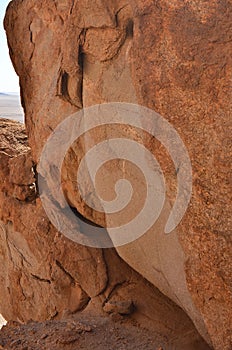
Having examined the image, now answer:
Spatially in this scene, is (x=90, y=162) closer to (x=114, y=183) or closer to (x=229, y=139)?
(x=114, y=183)

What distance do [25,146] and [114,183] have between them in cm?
309

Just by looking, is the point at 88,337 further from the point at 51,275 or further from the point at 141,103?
the point at 141,103

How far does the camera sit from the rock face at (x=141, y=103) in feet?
10.1

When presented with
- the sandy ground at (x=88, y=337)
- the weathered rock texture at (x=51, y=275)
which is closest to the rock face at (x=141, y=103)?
the weathered rock texture at (x=51, y=275)

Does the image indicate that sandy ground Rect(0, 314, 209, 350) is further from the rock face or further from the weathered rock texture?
the rock face

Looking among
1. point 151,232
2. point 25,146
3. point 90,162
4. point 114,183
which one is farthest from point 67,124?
point 25,146

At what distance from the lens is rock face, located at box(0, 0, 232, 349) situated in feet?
10.1

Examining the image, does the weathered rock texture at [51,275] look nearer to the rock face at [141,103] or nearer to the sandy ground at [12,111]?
the rock face at [141,103]

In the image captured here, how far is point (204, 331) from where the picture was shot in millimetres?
3572

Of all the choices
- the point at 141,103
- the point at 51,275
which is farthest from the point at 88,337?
the point at 141,103

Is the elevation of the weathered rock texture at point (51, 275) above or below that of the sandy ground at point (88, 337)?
below

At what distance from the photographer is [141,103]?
3.45 metres

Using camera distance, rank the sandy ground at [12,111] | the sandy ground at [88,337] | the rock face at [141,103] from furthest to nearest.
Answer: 1. the sandy ground at [12,111]
2. the sandy ground at [88,337]
3. the rock face at [141,103]

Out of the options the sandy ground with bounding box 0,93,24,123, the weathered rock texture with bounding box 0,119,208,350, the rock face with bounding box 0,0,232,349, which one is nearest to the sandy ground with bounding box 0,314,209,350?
the weathered rock texture with bounding box 0,119,208,350
